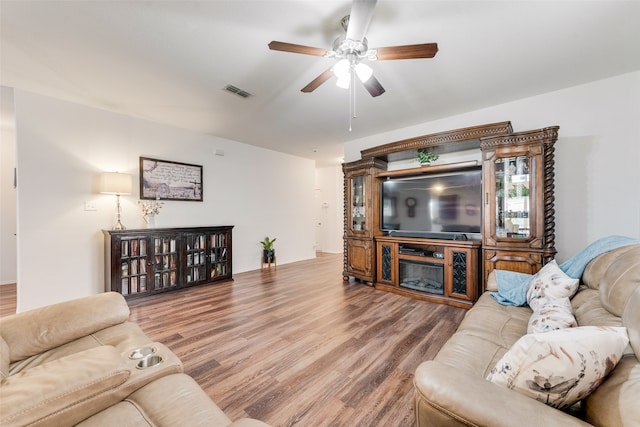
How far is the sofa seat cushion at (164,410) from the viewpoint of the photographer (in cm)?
78

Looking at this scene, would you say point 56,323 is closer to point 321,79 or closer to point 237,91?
point 321,79

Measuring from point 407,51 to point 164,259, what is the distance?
155 inches

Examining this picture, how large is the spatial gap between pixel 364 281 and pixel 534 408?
11.3 feet

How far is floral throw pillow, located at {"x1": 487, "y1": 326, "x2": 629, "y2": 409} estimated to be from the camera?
31.6 inches

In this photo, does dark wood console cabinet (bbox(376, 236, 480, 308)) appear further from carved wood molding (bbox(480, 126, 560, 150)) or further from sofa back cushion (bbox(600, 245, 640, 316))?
sofa back cushion (bbox(600, 245, 640, 316))

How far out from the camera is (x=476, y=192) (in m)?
3.21

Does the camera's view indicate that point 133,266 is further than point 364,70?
Yes

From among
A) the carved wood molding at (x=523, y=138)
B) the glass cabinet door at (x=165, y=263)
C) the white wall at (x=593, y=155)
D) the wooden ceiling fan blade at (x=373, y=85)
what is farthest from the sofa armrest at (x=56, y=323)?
the white wall at (x=593, y=155)

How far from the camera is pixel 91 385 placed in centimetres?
78

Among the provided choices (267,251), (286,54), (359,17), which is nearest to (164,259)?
(267,251)

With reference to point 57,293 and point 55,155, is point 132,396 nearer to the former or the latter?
point 57,293

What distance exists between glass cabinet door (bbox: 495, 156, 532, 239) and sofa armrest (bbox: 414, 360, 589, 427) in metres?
2.57

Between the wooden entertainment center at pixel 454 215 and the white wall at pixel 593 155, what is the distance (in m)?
0.40

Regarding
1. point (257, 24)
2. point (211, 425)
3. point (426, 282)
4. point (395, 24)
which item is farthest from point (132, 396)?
point (426, 282)
